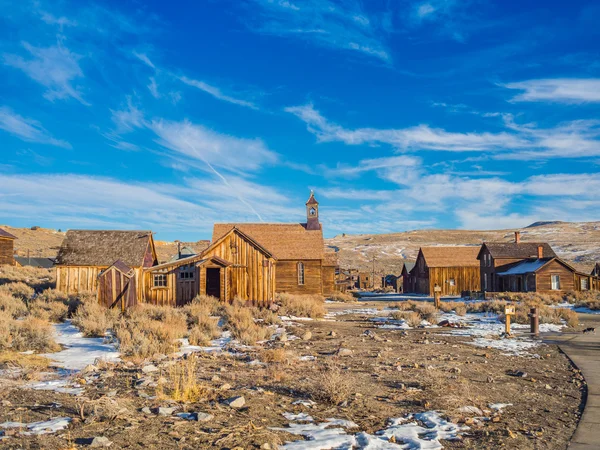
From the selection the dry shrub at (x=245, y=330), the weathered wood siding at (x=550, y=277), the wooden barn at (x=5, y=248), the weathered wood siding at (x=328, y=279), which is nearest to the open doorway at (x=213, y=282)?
the dry shrub at (x=245, y=330)

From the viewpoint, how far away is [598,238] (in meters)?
117

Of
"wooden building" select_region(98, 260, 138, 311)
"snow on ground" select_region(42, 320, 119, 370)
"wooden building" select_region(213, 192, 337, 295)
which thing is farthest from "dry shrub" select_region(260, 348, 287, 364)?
"wooden building" select_region(213, 192, 337, 295)

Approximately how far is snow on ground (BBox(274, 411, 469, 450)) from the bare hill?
252 ft

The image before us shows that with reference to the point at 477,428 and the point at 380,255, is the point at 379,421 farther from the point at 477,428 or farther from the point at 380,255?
the point at 380,255

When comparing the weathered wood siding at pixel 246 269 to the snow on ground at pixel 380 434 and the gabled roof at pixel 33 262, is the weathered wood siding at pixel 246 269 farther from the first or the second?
the gabled roof at pixel 33 262

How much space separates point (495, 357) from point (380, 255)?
101m

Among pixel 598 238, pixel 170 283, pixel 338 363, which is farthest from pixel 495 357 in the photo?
pixel 598 238

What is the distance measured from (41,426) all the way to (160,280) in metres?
18.4

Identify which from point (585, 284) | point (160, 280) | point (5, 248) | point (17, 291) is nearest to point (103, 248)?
point (17, 291)

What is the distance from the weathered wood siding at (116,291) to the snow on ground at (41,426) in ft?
41.6

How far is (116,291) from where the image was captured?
716 inches

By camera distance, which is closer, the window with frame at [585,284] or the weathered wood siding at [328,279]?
the window with frame at [585,284]

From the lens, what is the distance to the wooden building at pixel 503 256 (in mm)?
44688

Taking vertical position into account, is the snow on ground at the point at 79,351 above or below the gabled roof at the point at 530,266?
below
